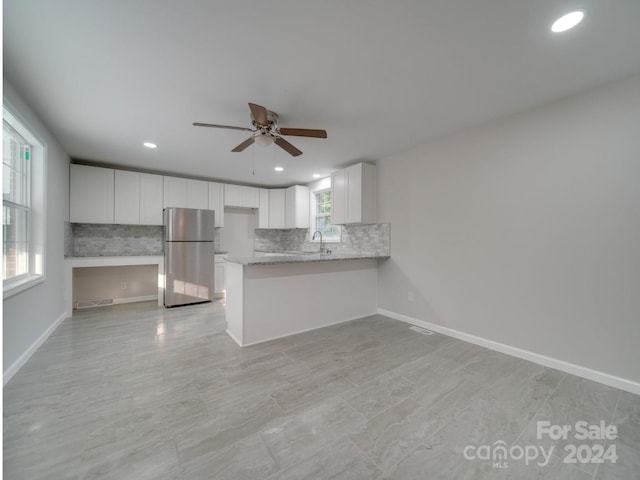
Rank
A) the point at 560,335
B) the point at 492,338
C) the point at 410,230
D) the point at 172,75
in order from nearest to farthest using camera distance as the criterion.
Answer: the point at 172,75 < the point at 560,335 < the point at 492,338 < the point at 410,230

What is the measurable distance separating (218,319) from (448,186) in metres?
3.43

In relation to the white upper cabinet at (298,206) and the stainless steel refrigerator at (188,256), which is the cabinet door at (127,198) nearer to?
the stainless steel refrigerator at (188,256)

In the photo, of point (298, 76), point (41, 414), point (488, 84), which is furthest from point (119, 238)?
point (488, 84)

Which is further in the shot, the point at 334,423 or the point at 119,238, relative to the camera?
the point at 119,238

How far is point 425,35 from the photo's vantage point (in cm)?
183

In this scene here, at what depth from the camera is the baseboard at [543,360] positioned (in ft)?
7.25

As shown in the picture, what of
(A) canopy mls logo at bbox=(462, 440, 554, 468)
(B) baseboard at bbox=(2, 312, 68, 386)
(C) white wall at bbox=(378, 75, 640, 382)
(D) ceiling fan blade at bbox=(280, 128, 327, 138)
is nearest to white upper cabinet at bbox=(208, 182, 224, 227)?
(B) baseboard at bbox=(2, 312, 68, 386)

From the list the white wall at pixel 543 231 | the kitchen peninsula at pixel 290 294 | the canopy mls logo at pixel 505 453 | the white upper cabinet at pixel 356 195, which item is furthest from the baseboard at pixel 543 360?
the white upper cabinet at pixel 356 195

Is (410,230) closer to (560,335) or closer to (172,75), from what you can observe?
(560,335)

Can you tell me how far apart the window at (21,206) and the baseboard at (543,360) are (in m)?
4.20

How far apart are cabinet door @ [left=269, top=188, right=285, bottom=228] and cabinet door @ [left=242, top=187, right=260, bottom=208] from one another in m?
0.30

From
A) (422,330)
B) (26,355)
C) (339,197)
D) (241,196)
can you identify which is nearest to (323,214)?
(339,197)

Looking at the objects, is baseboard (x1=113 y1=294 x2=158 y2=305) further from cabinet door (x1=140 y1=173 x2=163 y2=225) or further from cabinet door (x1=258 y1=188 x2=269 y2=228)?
cabinet door (x1=258 y1=188 x2=269 y2=228)

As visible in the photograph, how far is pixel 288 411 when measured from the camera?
195cm
